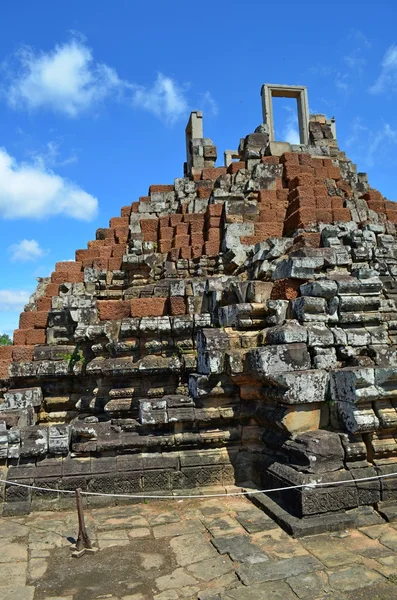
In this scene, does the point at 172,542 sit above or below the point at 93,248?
below

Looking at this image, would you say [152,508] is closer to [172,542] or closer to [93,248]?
[172,542]

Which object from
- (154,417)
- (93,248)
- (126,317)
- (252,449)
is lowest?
(252,449)

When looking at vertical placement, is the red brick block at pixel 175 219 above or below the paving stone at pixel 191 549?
above

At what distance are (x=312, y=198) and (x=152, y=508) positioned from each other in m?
6.29

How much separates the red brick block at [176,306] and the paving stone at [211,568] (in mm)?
4158

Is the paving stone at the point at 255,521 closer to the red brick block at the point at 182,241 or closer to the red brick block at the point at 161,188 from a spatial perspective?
the red brick block at the point at 182,241

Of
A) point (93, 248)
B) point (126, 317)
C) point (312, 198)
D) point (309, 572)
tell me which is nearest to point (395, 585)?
point (309, 572)

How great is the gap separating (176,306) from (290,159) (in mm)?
4670

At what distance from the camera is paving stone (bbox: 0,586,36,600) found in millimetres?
3615

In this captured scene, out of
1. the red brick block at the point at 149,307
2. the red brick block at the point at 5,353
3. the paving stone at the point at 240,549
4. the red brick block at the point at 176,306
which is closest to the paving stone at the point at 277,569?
the paving stone at the point at 240,549

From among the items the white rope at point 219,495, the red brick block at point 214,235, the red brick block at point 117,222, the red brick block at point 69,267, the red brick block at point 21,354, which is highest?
the red brick block at point 117,222

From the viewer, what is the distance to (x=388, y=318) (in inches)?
271

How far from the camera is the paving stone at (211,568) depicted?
3.86 meters

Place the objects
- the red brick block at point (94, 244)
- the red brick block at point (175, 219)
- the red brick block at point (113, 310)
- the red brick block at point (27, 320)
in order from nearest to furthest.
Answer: the red brick block at point (113, 310) → the red brick block at point (27, 320) → the red brick block at point (175, 219) → the red brick block at point (94, 244)
